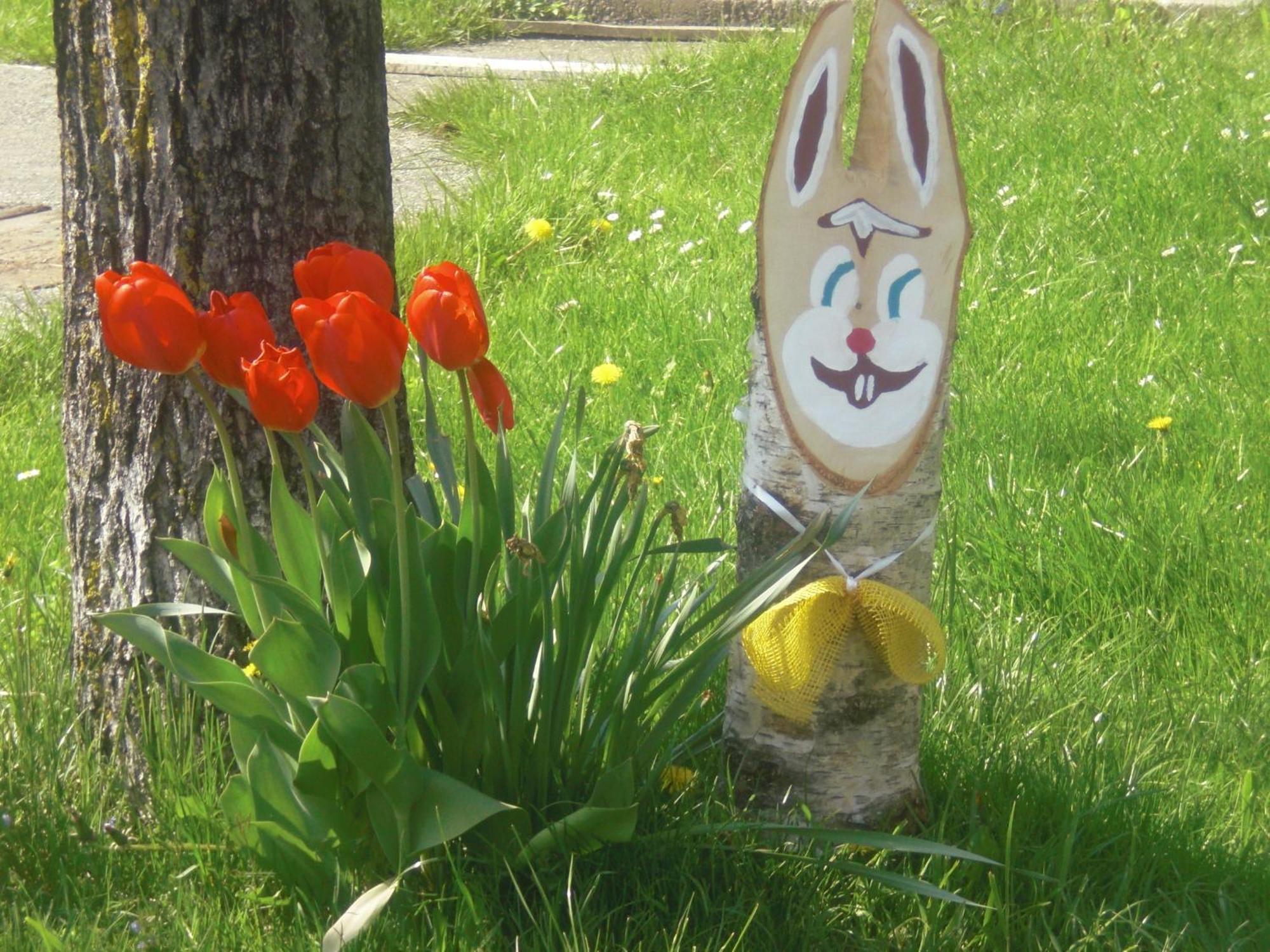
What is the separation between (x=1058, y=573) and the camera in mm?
2697

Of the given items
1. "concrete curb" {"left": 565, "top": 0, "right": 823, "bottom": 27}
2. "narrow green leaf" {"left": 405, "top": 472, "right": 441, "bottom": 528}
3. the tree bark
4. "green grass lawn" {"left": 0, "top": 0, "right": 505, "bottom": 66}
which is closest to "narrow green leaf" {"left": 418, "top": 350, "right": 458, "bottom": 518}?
"narrow green leaf" {"left": 405, "top": 472, "right": 441, "bottom": 528}

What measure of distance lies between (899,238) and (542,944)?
3.15 ft

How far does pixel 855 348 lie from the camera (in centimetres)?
177

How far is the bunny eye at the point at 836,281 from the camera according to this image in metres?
1.75

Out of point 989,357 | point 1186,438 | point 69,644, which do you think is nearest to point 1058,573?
point 1186,438

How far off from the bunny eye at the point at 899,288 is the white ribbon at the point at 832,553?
0.93 feet

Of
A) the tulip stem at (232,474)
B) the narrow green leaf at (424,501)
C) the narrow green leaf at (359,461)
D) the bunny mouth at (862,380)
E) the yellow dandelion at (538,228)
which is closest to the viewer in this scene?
the tulip stem at (232,474)

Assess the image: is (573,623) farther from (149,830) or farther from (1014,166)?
(1014,166)

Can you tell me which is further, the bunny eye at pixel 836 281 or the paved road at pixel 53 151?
the paved road at pixel 53 151

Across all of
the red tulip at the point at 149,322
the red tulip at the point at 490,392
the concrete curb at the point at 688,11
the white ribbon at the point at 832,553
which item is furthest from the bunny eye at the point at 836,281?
the concrete curb at the point at 688,11

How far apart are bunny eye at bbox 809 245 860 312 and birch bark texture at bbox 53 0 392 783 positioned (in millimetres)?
714

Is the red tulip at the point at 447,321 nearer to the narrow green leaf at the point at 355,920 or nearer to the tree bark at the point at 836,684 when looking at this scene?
the tree bark at the point at 836,684

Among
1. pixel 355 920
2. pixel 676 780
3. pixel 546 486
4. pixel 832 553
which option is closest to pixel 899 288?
pixel 832 553

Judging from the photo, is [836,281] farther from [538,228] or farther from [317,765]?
[538,228]
